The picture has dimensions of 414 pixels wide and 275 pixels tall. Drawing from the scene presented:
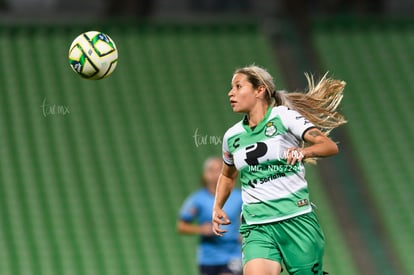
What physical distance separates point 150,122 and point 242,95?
838 cm

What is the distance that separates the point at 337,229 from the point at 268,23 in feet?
16.3

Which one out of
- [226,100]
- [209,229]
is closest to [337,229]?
[226,100]

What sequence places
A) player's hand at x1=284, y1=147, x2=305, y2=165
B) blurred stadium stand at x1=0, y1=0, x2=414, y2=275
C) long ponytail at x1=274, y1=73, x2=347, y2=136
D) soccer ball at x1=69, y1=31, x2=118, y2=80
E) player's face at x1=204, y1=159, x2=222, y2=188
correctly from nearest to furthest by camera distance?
player's hand at x1=284, y1=147, x2=305, y2=165
long ponytail at x1=274, y1=73, x2=347, y2=136
soccer ball at x1=69, y1=31, x2=118, y2=80
player's face at x1=204, y1=159, x2=222, y2=188
blurred stadium stand at x1=0, y1=0, x2=414, y2=275

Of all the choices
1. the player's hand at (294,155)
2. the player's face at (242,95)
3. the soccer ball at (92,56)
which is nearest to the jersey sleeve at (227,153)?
the player's face at (242,95)

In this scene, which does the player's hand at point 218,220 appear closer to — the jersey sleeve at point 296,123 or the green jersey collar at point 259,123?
the green jersey collar at point 259,123

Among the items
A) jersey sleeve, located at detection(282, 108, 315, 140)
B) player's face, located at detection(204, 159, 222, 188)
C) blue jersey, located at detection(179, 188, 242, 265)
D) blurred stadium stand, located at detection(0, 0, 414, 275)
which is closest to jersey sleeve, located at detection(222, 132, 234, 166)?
jersey sleeve, located at detection(282, 108, 315, 140)

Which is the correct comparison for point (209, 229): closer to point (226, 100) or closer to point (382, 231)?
point (382, 231)

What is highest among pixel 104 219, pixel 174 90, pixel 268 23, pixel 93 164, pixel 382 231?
pixel 268 23

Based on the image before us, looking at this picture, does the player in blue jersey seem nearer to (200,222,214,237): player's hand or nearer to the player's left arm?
(200,222,214,237): player's hand

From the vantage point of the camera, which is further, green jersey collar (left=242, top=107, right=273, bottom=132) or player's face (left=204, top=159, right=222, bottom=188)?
player's face (left=204, top=159, right=222, bottom=188)

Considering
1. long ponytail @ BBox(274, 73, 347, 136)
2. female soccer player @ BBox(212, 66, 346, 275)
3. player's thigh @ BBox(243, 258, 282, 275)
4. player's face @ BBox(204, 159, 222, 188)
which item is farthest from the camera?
player's face @ BBox(204, 159, 222, 188)

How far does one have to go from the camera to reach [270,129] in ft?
22.2

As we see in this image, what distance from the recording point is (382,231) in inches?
543

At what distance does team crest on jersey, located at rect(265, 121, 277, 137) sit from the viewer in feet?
22.2
